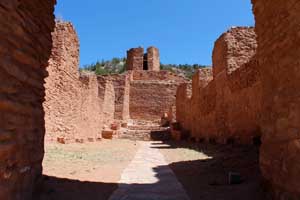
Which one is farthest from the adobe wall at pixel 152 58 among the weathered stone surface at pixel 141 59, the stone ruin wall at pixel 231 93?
the stone ruin wall at pixel 231 93

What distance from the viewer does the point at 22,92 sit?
3.21 meters

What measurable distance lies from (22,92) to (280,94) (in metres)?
3.17

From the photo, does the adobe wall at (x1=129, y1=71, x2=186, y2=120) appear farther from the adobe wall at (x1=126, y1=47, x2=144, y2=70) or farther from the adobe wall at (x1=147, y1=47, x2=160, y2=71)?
the adobe wall at (x1=147, y1=47, x2=160, y2=71)

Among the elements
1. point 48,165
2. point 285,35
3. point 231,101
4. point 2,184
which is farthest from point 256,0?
point 231,101

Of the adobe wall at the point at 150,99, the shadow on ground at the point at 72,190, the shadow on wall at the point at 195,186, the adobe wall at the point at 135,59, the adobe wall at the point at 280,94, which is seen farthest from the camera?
the adobe wall at the point at 135,59

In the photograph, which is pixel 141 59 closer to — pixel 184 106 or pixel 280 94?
pixel 184 106

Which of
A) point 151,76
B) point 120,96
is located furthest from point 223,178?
point 151,76

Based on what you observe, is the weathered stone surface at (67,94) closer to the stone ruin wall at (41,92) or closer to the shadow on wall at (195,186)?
the shadow on wall at (195,186)

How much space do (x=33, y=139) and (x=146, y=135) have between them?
16.7m

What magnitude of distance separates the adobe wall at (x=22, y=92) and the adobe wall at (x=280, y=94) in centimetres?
302

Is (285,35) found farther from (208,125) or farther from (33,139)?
(208,125)

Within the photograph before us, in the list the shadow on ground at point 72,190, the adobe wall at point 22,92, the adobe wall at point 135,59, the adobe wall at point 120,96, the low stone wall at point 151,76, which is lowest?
the shadow on ground at point 72,190

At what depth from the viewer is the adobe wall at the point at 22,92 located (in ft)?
8.57

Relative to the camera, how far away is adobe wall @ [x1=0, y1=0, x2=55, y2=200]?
2611 millimetres
